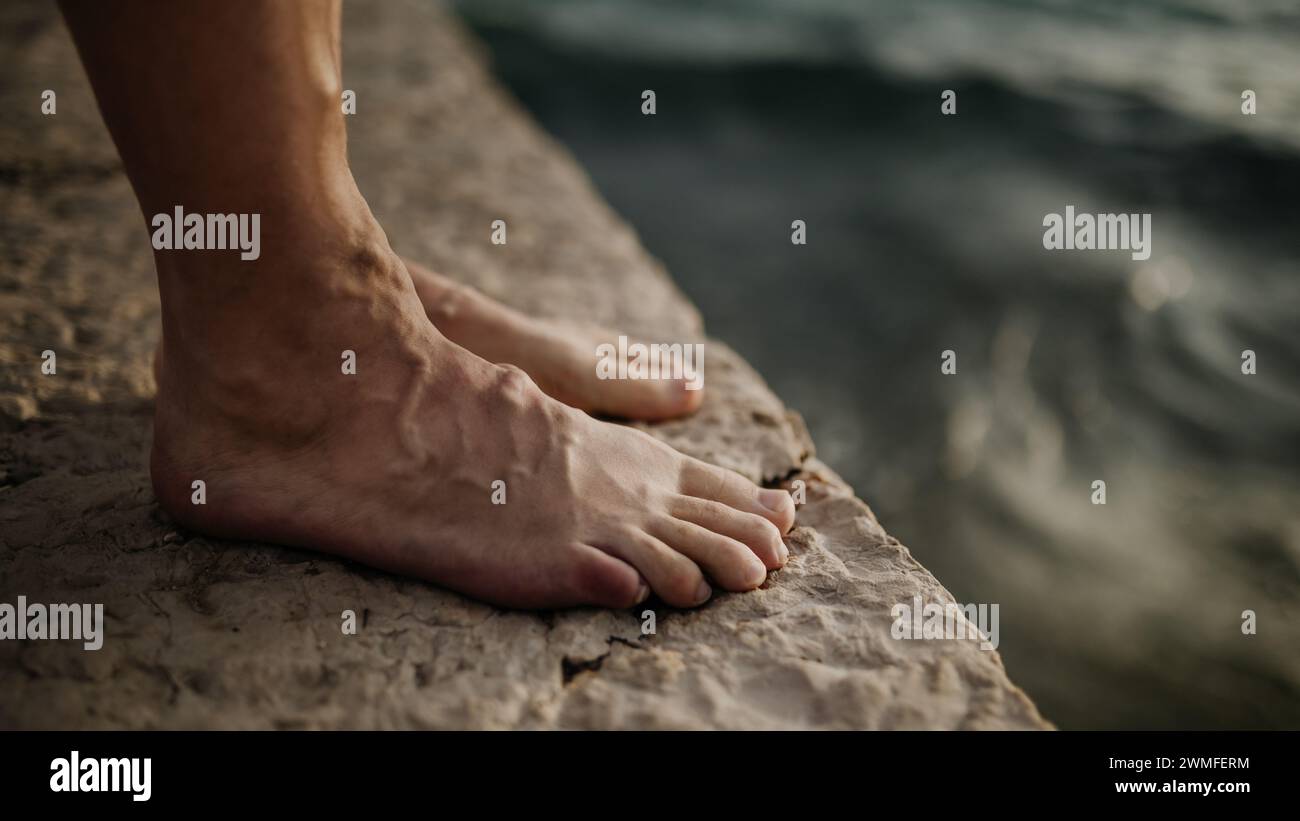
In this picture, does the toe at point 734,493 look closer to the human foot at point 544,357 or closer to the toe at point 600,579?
the toe at point 600,579

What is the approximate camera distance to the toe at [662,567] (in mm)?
1012

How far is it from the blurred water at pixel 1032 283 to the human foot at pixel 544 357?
1.19 metres

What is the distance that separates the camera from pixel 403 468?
3.45ft

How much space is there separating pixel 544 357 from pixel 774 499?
19.2 inches

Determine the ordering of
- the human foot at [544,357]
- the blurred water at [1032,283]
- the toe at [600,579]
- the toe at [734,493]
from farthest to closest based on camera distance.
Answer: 1. the blurred water at [1032,283]
2. the human foot at [544,357]
3. the toe at [734,493]
4. the toe at [600,579]

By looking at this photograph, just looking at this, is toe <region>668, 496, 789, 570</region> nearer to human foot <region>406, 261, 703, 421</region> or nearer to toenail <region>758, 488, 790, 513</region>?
toenail <region>758, 488, 790, 513</region>

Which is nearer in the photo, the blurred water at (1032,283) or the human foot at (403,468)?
the human foot at (403,468)

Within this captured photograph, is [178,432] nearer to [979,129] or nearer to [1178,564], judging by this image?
[1178,564]

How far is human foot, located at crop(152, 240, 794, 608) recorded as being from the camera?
1.00m

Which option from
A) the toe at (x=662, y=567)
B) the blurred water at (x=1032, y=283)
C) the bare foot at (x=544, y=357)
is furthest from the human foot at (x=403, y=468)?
the blurred water at (x=1032, y=283)

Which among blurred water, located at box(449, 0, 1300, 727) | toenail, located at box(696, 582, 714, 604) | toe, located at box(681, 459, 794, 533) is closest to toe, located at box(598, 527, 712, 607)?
toenail, located at box(696, 582, 714, 604)

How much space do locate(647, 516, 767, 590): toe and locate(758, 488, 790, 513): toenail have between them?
4.6 inches

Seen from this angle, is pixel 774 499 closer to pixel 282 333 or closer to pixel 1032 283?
pixel 282 333

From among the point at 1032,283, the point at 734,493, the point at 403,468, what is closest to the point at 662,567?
the point at 734,493
